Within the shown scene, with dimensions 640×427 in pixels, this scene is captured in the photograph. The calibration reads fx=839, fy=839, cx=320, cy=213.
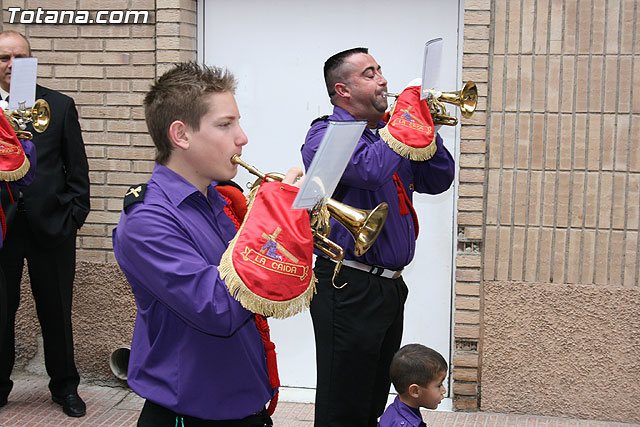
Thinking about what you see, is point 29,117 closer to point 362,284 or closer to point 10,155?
point 10,155

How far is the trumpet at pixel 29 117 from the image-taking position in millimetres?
4273

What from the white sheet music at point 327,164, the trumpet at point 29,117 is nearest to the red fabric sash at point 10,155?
the trumpet at point 29,117

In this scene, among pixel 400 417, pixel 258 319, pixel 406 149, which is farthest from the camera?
pixel 406 149

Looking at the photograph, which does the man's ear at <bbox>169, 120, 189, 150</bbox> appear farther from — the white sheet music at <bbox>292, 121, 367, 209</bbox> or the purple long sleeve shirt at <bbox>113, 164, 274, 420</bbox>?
the white sheet music at <bbox>292, 121, 367, 209</bbox>

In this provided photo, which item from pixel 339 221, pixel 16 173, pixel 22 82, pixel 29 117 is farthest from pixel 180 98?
pixel 29 117

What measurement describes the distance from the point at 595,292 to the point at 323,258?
71.1 inches

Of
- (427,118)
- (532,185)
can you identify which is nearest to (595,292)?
(532,185)

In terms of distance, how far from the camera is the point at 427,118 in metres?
3.62

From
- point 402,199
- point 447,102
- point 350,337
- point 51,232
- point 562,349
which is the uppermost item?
point 447,102

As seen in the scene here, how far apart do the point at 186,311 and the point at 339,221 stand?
0.95 metres

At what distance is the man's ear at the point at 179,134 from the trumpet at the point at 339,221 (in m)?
0.14

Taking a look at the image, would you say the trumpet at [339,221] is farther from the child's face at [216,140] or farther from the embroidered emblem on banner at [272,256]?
the embroidered emblem on banner at [272,256]

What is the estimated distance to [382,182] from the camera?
358 cm

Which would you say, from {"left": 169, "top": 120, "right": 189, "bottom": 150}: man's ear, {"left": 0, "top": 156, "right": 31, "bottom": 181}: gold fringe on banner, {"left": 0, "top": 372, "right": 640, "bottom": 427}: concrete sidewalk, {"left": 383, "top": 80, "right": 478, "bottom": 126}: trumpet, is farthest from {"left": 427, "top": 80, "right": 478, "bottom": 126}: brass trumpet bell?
{"left": 0, "top": 156, "right": 31, "bottom": 181}: gold fringe on banner
